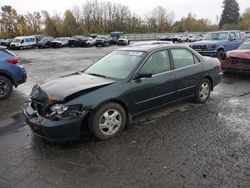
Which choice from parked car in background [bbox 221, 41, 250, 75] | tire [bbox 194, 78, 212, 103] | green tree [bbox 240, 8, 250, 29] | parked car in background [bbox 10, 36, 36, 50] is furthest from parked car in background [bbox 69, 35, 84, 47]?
green tree [bbox 240, 8, 250, 29]

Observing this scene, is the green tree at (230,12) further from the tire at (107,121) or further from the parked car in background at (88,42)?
the tire at (107,121)

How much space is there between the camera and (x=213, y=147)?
398 cm

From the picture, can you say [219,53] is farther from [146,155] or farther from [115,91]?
[146,155]

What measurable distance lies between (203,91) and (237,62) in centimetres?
417

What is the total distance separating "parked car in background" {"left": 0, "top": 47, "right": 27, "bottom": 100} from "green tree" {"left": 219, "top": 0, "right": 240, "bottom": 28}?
299 ft

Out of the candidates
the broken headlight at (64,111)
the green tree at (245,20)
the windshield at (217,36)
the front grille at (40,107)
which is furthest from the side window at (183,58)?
the green tree at (245,20)

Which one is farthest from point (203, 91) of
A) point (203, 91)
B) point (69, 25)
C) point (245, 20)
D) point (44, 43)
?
point (245, 20)

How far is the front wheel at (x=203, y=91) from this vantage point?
20.0 ft

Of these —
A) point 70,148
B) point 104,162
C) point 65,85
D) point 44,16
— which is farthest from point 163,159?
point 44,16

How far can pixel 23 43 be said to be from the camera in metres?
36.4

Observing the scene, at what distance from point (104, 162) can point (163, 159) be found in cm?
87

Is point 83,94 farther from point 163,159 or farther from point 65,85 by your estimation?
point 163,159

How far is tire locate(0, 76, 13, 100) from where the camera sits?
23.7 ft

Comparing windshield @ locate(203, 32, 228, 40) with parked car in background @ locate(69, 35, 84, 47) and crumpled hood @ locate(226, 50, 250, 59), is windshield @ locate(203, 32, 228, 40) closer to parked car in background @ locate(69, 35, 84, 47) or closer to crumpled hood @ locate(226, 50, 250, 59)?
crumpled hood @ locate(226, 50, 250, 59)
